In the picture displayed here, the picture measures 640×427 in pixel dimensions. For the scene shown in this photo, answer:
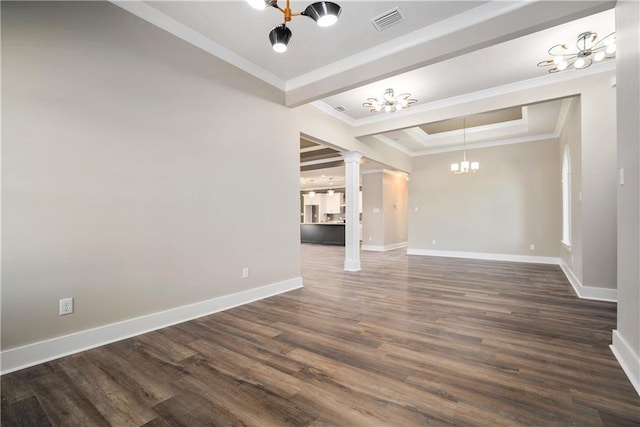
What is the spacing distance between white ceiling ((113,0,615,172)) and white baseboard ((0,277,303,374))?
2.80 meters

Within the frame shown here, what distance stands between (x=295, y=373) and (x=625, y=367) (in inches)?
88.1

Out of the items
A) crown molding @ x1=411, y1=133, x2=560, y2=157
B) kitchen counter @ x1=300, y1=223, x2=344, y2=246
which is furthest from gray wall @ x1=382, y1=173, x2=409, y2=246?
kitchen counter @ x1=300, y1=223, x2=344, y2=246

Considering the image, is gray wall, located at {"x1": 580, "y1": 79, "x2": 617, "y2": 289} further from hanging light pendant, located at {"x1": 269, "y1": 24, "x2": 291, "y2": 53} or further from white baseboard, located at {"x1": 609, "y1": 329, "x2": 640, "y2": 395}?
hanging light pendant, located at {"x1": 269, "y1": 24, "x2": 291, "y2": 53}

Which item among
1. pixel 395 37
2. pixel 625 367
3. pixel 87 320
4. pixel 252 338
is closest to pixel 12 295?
pixel 87 320

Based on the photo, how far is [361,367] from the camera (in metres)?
1.98

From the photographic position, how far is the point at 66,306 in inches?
86.4

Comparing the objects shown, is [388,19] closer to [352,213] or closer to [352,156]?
[352,156]

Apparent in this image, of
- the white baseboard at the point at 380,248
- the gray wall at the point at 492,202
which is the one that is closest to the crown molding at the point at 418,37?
the gray wall at the point at 492,202

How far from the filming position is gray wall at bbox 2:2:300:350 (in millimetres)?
2010

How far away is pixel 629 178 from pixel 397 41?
2362mm

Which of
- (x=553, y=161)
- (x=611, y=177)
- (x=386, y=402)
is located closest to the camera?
(x=386, y=402)

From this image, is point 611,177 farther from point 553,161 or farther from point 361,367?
point 361,367

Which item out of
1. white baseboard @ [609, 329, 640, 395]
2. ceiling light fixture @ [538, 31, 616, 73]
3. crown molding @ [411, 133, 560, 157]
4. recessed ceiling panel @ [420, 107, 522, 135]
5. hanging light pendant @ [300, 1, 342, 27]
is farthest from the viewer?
crown molding @ [411, 133, 560, 157]

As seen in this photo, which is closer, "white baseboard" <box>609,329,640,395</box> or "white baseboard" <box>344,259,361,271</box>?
"white baseboard" <box>609,329,640,395</box>
